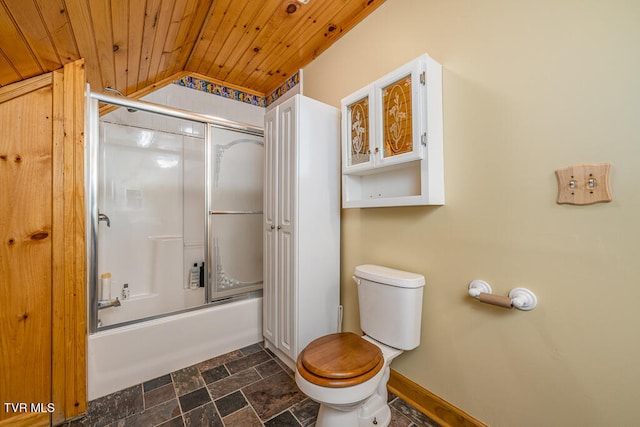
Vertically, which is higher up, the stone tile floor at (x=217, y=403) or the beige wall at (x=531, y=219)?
the beige wall at (x=531, y=219)

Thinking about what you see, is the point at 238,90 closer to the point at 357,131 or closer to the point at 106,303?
the point at 357,131

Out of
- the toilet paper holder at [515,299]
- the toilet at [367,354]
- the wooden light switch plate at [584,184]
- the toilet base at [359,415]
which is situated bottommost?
the toilet base at [359,415]

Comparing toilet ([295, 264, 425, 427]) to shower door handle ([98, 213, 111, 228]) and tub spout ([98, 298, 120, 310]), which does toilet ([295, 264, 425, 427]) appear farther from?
shower door handle ([98, 213, 111, 228])

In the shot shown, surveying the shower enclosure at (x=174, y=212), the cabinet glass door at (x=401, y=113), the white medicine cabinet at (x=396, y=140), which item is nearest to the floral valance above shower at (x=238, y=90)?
the shower enclosure at (x=174, y=212)

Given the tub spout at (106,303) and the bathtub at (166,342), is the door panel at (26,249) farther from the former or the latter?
the tub spout at (106,303)

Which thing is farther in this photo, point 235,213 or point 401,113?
point 235,213

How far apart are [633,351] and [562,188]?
1.82 feet

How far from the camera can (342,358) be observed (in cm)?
117

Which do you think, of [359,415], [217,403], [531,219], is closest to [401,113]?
[531,219]

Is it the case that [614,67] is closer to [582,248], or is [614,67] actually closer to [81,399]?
[582,248]

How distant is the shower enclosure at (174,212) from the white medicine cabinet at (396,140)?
36.9 inches

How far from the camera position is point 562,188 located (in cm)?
93

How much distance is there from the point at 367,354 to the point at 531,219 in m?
0.90

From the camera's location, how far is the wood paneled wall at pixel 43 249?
1.18m
